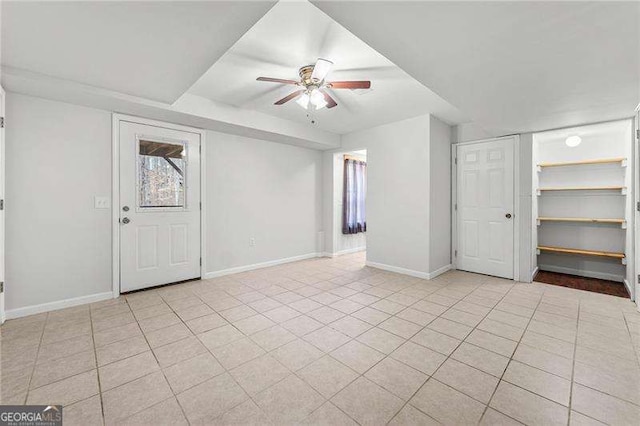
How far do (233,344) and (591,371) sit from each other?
262 cm

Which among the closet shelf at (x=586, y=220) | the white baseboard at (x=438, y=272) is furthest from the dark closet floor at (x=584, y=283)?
the white baseboard at (x=438, y=272)

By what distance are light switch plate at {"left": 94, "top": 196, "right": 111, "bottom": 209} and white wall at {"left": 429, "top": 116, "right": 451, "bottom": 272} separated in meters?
4.30

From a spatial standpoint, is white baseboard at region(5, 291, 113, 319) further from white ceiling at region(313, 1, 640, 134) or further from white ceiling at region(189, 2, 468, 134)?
white ceiling at region(313, 1, 640, 134)

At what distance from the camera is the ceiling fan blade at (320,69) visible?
2.31 meters

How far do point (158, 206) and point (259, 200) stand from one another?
5.14ft

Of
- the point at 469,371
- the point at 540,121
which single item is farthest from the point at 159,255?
the point at 540,121

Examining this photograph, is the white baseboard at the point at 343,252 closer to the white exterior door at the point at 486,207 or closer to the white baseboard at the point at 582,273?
the white exterior door at the point at 486,207

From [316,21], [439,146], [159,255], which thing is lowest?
[159,255]

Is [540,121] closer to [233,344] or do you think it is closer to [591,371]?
[591,371]

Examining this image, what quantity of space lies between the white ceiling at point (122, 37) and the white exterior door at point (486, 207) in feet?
13.1

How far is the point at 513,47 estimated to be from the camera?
1862 millimetres

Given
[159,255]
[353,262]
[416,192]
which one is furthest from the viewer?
[353,262]

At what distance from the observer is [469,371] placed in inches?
72.6

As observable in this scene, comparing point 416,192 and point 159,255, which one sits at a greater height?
point 416,192
